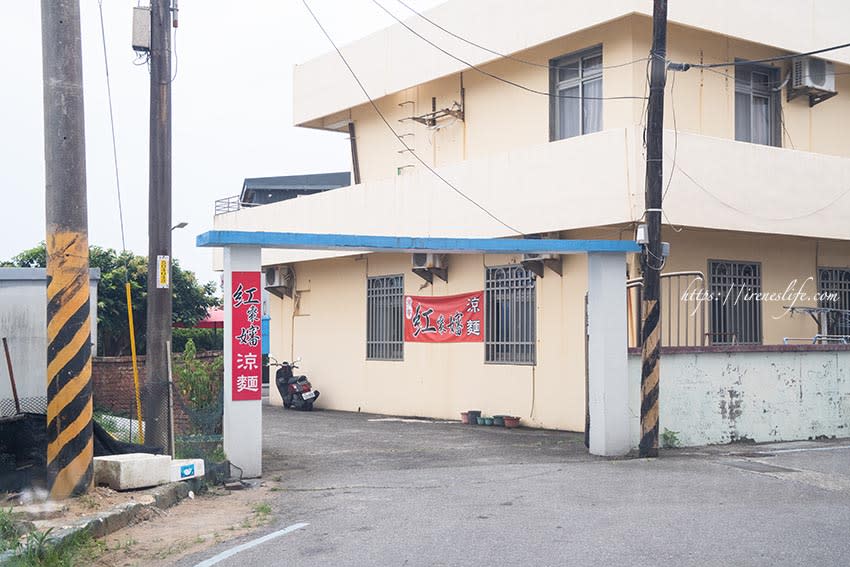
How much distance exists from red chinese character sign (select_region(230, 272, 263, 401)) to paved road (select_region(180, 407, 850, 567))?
123cm

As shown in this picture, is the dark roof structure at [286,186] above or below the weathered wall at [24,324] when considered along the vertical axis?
above

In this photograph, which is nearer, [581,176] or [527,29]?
[581,176]

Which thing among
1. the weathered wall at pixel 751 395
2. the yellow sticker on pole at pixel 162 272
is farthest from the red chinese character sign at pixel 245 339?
the weathered wall at pixel 751 395

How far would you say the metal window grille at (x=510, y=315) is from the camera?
1933 cm

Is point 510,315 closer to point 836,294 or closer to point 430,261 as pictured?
point 430,261

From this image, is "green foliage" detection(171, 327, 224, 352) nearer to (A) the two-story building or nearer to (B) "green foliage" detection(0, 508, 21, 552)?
(A) the two-story building

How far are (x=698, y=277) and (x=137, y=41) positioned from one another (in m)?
10.3

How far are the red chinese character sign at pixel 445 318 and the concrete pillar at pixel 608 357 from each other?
5677 millimetres

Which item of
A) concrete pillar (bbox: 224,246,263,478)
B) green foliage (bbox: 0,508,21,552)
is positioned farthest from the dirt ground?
concrete pillar (bbox: 224,246,263,478)

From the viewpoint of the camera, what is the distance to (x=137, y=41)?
1305 cm

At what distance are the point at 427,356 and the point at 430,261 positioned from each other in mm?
2156

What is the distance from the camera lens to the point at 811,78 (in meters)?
19.2

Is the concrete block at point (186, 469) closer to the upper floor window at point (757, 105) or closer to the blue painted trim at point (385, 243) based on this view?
the blue painted trim at point (385, 243)

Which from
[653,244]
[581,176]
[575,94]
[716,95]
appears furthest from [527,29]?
[653,244]
